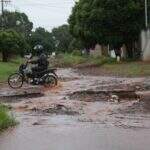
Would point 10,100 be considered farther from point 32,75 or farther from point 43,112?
point 32,75

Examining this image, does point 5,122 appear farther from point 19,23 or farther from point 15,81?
point 19,23

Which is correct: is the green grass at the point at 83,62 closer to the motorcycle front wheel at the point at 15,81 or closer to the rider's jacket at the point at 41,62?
the rider's jacket at the point at 41,62

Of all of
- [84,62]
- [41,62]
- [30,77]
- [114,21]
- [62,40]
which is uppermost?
[62,40]

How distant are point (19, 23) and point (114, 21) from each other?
85603 mm

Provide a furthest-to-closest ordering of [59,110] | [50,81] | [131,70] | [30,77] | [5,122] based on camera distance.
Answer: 1. [131,70]
2. [30,77]
3. [50,81]
4. [59,110]
5. [5,122]

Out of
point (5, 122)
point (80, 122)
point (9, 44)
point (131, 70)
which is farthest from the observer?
point (9, 44)

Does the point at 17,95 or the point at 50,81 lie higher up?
the point at 50,81

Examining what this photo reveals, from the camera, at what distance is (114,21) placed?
5816 cm

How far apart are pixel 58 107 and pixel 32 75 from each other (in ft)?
35.7

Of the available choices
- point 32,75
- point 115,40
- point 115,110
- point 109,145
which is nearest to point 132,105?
point 115,110

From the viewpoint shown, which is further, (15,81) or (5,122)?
(15,81)

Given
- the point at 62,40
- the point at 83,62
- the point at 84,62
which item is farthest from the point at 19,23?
the point at 84,62

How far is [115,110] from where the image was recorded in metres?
16.9

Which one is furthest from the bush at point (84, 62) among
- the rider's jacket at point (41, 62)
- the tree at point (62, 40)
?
the tree at point (62, 40)
